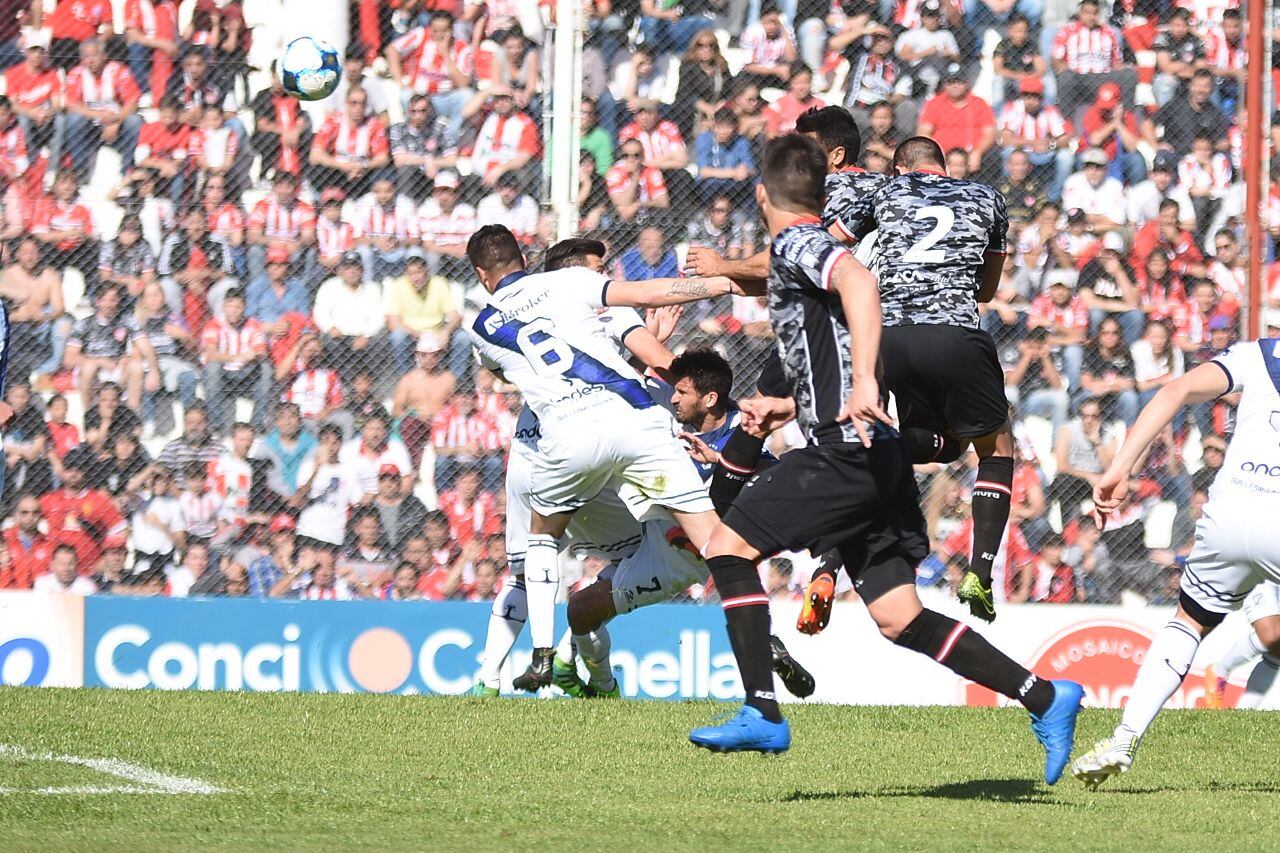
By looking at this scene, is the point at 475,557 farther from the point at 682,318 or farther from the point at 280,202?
the point at 280,202

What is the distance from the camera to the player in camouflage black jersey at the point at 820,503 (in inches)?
219

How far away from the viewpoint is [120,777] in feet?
20.6

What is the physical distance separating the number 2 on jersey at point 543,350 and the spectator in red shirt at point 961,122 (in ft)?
16.4

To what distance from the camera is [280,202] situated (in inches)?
504

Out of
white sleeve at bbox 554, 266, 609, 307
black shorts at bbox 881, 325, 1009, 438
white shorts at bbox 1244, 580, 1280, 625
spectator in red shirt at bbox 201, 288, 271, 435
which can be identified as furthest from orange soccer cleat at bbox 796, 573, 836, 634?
spectator in red shirt at bbox 201, 288, 271, 435

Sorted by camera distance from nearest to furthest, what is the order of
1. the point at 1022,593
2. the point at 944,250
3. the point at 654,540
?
1. the point at 944,250
2. the point at 654,540
3. the point at 1022,593

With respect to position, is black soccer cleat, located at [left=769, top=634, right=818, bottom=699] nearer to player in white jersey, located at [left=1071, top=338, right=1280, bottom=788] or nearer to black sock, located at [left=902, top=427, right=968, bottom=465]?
black sock, located at [left=902, top=427, right=968, bottom=465]

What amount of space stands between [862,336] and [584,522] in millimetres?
4819

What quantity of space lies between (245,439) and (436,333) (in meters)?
1.57

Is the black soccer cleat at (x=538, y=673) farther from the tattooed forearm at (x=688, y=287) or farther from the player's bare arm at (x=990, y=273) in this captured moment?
the player's bare arm at (x=990, y=273)

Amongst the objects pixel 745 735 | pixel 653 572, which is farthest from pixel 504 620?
pixel 745 735

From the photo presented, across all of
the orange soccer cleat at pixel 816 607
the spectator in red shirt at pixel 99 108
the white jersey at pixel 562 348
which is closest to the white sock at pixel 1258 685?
the orange soccer cleat at pixel 816 607

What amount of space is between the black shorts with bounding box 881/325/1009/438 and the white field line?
3.28 m

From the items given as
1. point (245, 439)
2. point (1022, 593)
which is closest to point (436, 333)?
point (245, 439)
